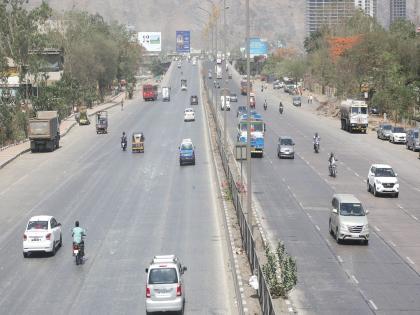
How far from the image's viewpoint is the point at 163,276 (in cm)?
2484

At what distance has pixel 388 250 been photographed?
113 feet

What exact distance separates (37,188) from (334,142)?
3614 centimetres

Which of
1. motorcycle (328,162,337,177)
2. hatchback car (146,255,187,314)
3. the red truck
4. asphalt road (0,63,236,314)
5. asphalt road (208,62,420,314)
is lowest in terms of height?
asphalt road (208,62,420,314)

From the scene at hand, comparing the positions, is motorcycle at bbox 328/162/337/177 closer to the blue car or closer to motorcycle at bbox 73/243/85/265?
the blue car

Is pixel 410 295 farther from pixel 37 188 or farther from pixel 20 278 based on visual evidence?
pixel 37 188

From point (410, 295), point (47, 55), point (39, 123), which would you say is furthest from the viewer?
point (47, 55)

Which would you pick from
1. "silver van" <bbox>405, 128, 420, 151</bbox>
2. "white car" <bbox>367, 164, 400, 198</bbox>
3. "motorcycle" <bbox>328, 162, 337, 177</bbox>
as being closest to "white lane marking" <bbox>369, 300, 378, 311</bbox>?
"white car" <bbox>367, 164, 400, 198</bbox>

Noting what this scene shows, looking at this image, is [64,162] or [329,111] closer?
[64,162]

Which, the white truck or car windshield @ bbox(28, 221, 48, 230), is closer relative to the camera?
car windshield @ bbox(28, 221, 48, 230)

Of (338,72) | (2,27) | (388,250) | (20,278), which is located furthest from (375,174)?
(338,72)

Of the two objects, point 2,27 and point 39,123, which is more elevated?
point 2,27

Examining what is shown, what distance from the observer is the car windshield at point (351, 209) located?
36.0 m

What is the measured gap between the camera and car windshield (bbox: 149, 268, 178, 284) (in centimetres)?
2477

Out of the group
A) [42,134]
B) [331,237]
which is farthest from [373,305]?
[42,134]
